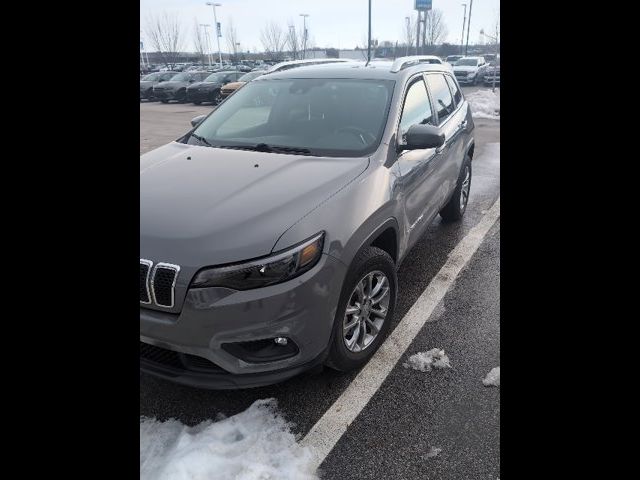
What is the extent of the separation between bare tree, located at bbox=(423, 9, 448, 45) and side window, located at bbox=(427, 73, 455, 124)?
2003 inches

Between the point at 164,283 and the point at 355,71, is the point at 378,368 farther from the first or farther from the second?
the point at 355,71

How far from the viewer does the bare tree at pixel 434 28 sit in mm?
50625

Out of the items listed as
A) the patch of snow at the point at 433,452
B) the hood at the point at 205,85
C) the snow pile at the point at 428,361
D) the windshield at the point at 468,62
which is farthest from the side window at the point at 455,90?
the windshield at the point at 468,62

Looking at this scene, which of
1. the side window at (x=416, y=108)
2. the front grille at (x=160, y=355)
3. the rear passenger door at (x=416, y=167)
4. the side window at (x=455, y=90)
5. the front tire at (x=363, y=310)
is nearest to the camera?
the front grille at (x=160, y=355)

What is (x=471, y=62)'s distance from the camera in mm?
28609

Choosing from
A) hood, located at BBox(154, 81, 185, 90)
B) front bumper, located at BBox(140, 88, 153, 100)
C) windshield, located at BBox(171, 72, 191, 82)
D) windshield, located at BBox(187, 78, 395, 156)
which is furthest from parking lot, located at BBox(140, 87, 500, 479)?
front bumper, located at BBox(140, 88, 153, 100)

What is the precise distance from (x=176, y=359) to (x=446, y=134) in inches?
117

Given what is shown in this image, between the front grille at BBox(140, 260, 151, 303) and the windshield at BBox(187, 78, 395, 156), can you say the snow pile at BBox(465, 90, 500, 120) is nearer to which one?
the windshield at BBox(187, 78, 395, 156)

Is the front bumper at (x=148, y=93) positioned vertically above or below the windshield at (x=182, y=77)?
below

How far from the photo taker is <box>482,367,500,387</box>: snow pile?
2.62 m

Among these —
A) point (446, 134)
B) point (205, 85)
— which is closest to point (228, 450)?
point (446, 134)

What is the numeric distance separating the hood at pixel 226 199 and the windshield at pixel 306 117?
229 millimetres

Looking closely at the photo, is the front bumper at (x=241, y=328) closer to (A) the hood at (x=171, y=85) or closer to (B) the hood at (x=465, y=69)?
(A) the hood at (x=171, y=85)
